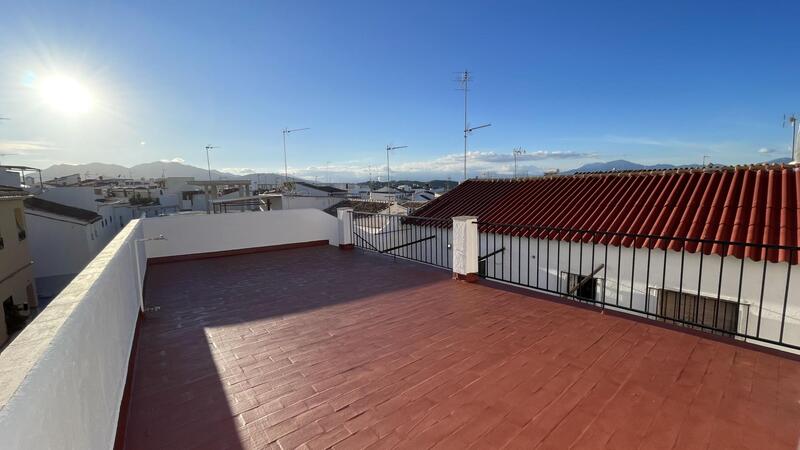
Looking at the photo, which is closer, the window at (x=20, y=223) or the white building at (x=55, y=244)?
the window at (x=20, y=223)

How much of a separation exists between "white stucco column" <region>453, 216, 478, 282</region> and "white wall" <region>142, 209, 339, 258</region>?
13.2 ft

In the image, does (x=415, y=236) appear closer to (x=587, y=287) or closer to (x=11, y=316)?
(x=587, y=287)

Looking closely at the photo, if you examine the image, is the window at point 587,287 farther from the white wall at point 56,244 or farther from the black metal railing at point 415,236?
the white wall at point 56,244

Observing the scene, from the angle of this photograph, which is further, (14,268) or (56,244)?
(56,244)

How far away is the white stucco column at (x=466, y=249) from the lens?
501 cm

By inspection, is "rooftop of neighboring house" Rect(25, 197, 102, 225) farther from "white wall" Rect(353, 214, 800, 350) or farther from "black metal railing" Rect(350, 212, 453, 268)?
"white wall" Rect(353, 214, 800, 350)

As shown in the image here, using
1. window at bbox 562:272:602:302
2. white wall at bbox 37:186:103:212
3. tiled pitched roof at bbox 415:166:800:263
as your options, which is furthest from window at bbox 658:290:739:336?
white wall at bbox 37:186:103:212

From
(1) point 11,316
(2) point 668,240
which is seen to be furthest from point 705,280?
(1) point 11,316

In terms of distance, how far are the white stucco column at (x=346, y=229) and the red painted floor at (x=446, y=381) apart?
11.7ft

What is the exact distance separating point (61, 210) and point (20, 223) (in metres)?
4.82

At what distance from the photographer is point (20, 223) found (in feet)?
51.6

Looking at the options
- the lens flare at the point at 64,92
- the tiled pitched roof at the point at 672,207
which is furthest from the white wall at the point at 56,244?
the tiled pitched roof at the point at 672,207

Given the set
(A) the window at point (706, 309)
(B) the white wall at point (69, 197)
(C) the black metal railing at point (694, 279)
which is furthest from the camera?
(B) the white wall at point (69, 197)

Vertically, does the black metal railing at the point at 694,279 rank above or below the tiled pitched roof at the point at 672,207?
below
